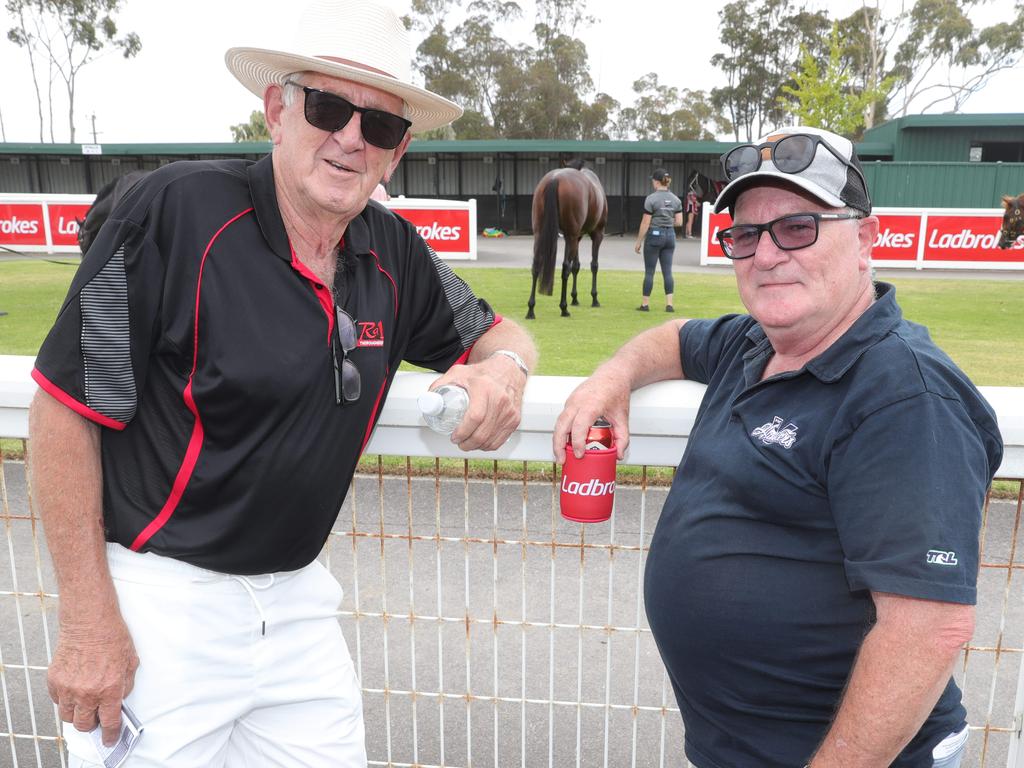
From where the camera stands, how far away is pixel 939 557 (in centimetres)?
136

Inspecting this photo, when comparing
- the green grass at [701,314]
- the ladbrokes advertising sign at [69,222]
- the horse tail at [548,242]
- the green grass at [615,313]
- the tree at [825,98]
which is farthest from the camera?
the tree at [825,98]

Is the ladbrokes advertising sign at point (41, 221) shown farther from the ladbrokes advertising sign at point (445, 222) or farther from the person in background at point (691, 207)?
the person in background at point (691, 207)

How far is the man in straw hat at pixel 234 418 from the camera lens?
1.72 metres

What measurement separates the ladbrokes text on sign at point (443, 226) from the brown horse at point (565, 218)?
21.3ft

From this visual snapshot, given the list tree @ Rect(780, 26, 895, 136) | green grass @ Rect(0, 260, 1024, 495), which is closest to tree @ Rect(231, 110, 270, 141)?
tree @ Rect(780, 26, 895, 136)

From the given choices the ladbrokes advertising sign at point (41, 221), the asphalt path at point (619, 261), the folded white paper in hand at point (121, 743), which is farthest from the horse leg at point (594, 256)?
the ladbrokes advertising sign at point (41, 221)

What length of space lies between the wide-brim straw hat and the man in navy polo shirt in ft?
2.78

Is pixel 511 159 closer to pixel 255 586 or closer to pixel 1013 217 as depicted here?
pixel 1013 217

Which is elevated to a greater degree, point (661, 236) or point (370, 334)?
point (370, 334)

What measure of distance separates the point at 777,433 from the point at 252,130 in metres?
75.8

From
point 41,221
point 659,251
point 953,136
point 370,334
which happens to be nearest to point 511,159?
point 953,136

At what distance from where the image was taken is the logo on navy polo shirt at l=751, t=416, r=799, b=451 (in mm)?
1586

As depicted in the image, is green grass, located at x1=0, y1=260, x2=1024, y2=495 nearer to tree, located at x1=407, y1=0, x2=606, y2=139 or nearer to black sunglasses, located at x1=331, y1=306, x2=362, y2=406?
black sunglasses, located at x1=331, y1=306, x2=362, y2=406

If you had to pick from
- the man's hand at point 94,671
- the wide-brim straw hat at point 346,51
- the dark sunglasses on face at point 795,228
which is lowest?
the man's hand at point 94,671
